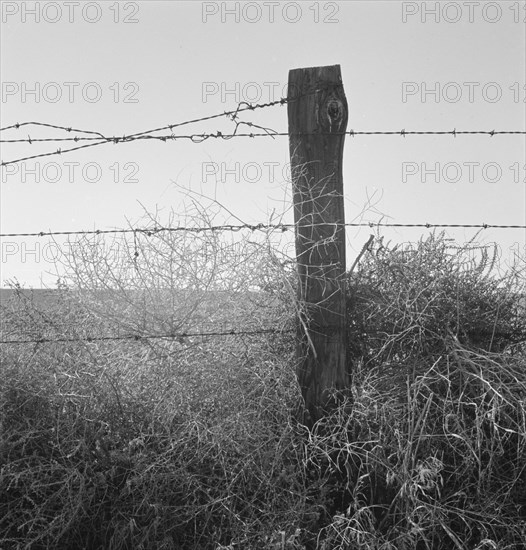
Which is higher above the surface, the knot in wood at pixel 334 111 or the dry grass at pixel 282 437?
the knot in wood at pixel 334 111

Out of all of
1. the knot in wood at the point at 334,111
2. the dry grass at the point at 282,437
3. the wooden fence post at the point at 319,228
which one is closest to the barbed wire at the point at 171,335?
the dry grass at the point at 282,437

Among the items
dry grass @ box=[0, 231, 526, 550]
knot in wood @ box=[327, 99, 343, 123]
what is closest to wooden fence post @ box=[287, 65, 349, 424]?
knot in wood @ box=[327, 99, 343, 123]

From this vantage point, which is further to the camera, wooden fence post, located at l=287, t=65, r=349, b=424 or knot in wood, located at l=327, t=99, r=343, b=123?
knot in wood, located at l=327, t=99, r=343, b=123

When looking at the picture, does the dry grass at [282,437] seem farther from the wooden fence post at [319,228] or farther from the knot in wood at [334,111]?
the knot in wood at [334,111]

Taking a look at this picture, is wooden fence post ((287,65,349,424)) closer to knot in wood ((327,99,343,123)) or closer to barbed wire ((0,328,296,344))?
knot in wood ((327,99,343,123))

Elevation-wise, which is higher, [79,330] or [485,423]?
[79,330]

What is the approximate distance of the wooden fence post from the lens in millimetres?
3564

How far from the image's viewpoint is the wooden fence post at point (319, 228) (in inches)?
140

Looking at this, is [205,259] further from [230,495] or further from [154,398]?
[230,495]

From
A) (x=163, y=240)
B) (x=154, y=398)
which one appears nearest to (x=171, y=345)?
(x=154, y=398)

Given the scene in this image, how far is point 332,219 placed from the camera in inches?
144

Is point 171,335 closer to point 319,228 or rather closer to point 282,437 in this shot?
point 282,437

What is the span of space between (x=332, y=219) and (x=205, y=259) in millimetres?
698

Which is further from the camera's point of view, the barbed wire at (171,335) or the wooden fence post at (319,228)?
the barbed wire at (171,335)
